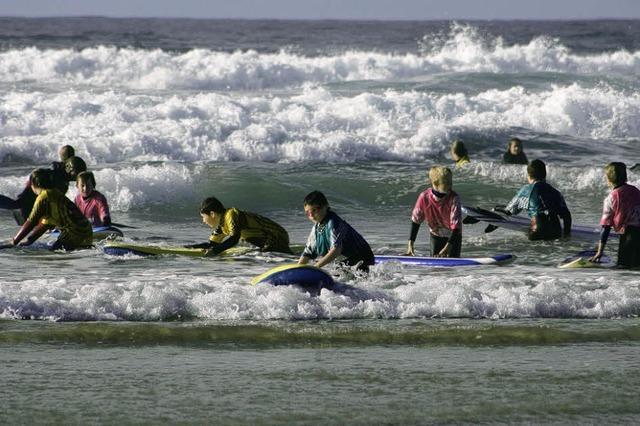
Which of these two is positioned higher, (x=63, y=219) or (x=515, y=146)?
(x=515, y=146)

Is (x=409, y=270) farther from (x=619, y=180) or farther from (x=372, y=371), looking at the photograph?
(x=372, y=371)

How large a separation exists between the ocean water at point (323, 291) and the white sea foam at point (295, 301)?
0.02 metres

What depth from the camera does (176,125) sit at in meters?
24.9

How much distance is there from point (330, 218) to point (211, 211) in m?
2.31

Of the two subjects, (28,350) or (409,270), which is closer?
(28,350)

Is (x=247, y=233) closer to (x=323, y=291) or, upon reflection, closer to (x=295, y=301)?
(x=323, y=291)

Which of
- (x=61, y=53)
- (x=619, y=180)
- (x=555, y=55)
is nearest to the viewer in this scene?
(x=619, y=180)

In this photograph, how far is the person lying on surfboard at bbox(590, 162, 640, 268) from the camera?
1117 cm

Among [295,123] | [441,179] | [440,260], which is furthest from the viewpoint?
[295,123]

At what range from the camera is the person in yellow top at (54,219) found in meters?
12.3

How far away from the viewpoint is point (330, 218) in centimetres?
1001

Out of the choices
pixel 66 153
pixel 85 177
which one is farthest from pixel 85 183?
pixel 66 153

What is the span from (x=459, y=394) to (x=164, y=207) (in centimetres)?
1171

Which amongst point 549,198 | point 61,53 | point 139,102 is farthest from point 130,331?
point 61,53
